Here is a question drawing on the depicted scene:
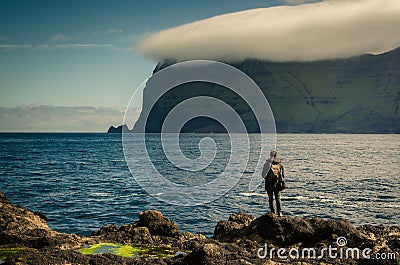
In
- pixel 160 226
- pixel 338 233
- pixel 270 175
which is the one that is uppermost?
pixel 270 175

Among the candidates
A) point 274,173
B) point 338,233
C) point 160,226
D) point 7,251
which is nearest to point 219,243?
point 338,233

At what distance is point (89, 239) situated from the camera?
20.9 metres

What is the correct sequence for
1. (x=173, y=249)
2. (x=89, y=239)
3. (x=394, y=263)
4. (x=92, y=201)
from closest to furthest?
(x=394, y=263)
(x=173, y=249)
(x=89, y=239)
(x=92, y=201)

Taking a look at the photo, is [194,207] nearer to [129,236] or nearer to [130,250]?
[129,236]

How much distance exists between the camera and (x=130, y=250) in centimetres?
1911

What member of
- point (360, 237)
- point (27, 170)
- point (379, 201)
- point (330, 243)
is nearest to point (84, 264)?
point (330, 243)

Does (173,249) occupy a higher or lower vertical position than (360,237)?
lower

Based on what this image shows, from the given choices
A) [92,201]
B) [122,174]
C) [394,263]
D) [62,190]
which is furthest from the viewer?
[122,174]

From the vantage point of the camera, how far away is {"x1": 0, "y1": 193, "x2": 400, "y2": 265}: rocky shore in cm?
1389

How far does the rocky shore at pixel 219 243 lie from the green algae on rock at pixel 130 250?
5 centimetres

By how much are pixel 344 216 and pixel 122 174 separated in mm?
46155

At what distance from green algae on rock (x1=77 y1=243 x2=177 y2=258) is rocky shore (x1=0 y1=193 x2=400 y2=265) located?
1.8 inches

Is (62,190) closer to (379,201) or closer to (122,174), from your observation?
(122,174)

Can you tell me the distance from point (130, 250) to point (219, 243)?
4708 mm
